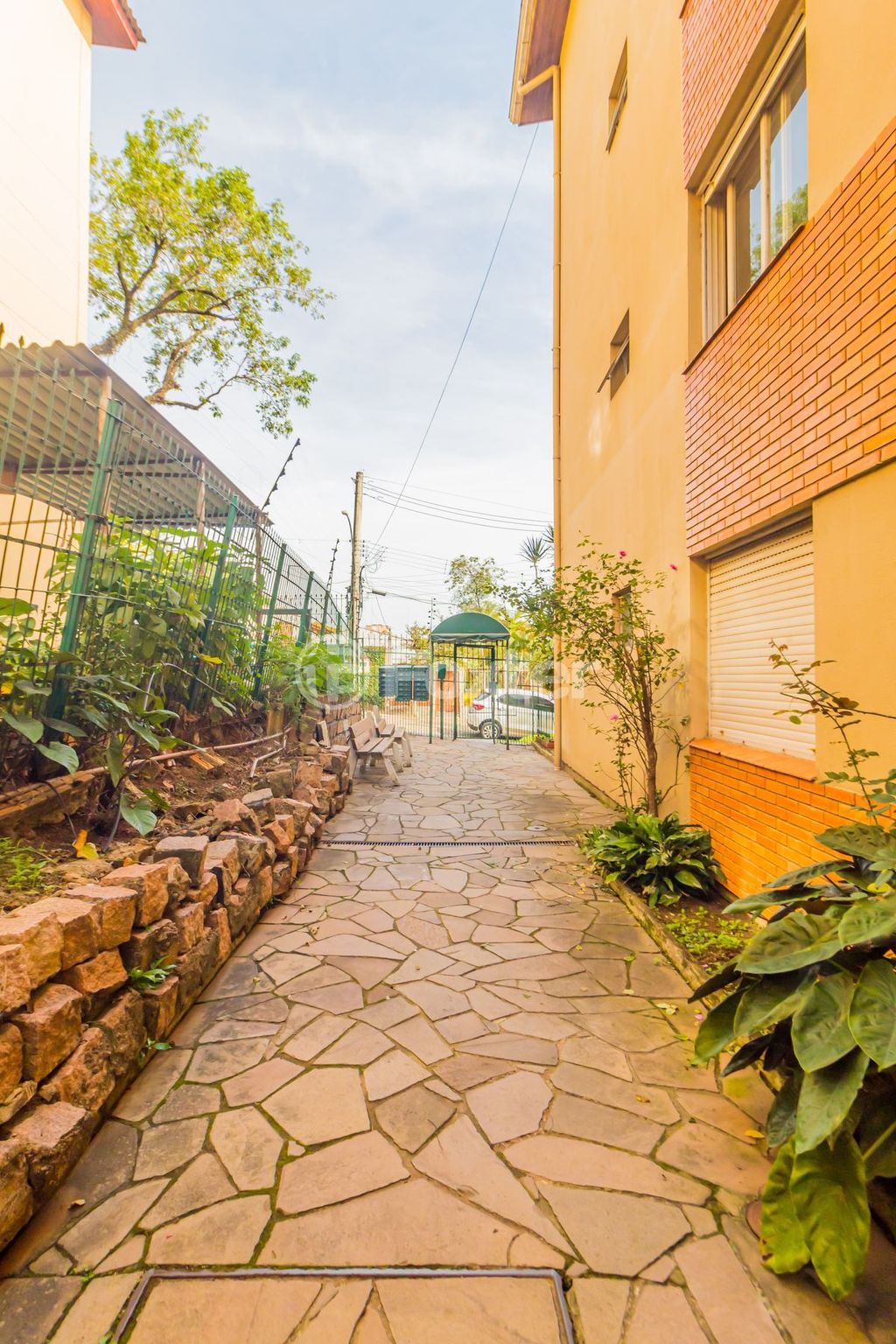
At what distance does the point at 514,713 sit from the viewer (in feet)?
48.2

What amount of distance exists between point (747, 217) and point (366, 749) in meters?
6.65

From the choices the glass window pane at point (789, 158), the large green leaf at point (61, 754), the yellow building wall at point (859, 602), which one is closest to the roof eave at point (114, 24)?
the glass window pane at point (789, 158)

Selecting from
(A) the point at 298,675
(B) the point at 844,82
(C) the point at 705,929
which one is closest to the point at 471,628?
(A) the point at 298,675

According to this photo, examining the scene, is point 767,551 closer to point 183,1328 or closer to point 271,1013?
point 271,1013

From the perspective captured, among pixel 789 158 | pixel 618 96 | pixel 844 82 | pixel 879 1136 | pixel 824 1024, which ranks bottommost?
pixel 879 1136

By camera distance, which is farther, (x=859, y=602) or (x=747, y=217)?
(x=747, y=217)

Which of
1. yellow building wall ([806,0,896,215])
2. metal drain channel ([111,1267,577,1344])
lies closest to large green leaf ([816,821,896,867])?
metal drain channel ([111,1267,577,1344])

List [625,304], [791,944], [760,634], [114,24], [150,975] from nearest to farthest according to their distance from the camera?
[791,944] → [150,975] → [760,634] → [625,304] → [114,24]

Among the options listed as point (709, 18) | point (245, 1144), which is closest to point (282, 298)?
point (709, 18)

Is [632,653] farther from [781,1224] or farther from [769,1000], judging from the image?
[781,1224]

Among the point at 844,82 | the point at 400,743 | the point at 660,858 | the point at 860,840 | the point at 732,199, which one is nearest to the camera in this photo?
the point at 860,840

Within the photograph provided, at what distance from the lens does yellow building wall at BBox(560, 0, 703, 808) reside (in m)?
4.81

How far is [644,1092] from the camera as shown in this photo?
2.22m

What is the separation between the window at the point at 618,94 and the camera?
6.36m
